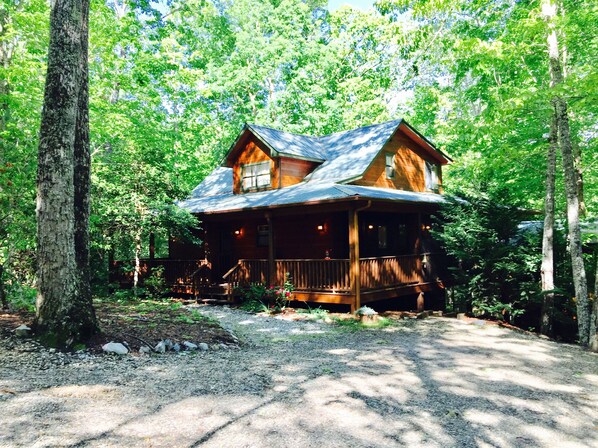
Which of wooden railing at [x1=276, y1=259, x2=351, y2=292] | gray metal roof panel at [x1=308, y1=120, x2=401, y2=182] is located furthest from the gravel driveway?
gray metal roof panel at [x1=308, y1=120, x2=401, y2=182]

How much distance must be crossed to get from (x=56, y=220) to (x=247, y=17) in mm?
29440

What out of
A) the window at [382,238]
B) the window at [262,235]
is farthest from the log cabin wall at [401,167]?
the window at [262,235]

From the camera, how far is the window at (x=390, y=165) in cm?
1764

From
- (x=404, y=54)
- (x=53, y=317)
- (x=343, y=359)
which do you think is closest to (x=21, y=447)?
(x=53, y=317)

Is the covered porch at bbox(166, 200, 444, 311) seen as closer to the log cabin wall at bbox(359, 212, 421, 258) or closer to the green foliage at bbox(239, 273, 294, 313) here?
the log cabin wall at bbox(359, 212, 421, 258)

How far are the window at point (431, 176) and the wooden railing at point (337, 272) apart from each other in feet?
15.2

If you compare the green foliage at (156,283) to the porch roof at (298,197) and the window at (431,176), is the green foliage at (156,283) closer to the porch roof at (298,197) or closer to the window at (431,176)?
the porch roof at (298,197)

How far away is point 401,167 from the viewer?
60.0 ft

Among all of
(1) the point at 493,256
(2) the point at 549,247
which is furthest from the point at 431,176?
(2) the point at 549,247

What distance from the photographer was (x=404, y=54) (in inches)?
504

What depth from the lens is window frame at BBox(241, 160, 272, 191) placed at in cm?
1783

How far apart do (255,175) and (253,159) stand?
0.69 m

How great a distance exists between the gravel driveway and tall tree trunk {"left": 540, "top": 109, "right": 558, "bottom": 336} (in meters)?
3.83

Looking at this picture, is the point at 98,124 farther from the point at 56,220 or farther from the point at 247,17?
the point at 247,17
